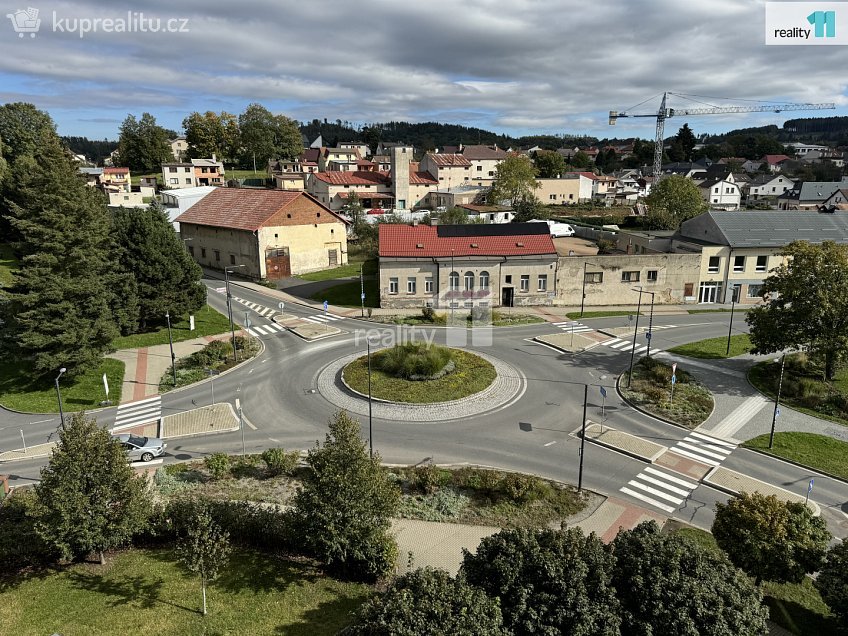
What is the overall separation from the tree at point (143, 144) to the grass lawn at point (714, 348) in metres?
124

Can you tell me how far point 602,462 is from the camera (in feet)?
88.1

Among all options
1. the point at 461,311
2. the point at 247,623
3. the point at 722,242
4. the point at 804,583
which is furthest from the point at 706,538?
the point at 722,242

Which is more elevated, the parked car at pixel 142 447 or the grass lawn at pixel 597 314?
the grass lawn at pixel 597 314

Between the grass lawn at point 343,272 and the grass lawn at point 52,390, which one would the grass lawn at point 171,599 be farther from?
the grass lawn at point 343,272

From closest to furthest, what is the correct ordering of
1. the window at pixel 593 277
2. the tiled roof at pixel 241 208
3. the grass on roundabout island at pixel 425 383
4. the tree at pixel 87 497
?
the tree at pixel 87 497 < the grass on roundabout island at pixel 425 383 < the window at pixel 593 277 < the tiled roof at pixel 241 208

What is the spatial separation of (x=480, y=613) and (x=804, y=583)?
1349cm

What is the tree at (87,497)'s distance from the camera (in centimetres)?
1808

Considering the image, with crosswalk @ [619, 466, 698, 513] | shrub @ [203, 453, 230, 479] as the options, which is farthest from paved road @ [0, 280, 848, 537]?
shrub @ [203, 453, 230, 479]

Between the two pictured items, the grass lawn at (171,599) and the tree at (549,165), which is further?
the tree at (549,165)

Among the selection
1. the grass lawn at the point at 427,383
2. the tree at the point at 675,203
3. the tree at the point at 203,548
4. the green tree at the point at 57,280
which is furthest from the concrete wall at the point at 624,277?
the tree at the point at 203,548

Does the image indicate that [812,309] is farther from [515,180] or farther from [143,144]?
[143,144]

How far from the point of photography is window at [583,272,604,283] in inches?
2080

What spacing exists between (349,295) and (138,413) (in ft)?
86.7

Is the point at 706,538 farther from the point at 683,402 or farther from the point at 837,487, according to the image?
the point at 683,402
